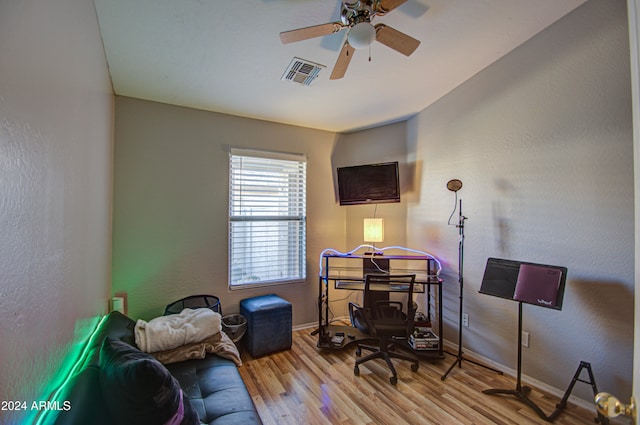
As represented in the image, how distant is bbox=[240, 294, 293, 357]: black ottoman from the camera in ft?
9.21

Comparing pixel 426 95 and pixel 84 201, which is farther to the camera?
pixel 426 95

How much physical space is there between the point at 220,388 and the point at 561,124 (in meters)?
3.05

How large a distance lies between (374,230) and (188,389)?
2.28m

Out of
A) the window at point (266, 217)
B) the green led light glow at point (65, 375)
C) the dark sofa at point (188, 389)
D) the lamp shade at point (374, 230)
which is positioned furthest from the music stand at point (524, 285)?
the green led light glow at point (65, 375)

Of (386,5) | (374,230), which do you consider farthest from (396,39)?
(374,230)

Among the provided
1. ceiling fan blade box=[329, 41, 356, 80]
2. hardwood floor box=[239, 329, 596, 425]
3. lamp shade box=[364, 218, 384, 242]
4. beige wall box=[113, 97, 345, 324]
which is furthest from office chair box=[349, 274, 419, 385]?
ceiling fan blade box=[329, 41, 356, 80]

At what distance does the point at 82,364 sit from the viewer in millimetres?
1246

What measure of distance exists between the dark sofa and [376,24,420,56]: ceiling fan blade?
2174 mm

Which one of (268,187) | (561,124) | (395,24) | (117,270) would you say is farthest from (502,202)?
(117,270)

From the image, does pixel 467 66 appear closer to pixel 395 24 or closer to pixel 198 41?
pixel 395 24

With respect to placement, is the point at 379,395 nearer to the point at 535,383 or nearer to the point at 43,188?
the point at 535,383

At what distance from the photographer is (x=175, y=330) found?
2.07 metres

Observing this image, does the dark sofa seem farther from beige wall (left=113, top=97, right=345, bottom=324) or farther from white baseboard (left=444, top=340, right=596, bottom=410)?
white baseboard (left=444, top=340, right=596, bottom=410)

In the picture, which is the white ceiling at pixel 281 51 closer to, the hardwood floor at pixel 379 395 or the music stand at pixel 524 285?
the music stand at pixel 524 285
